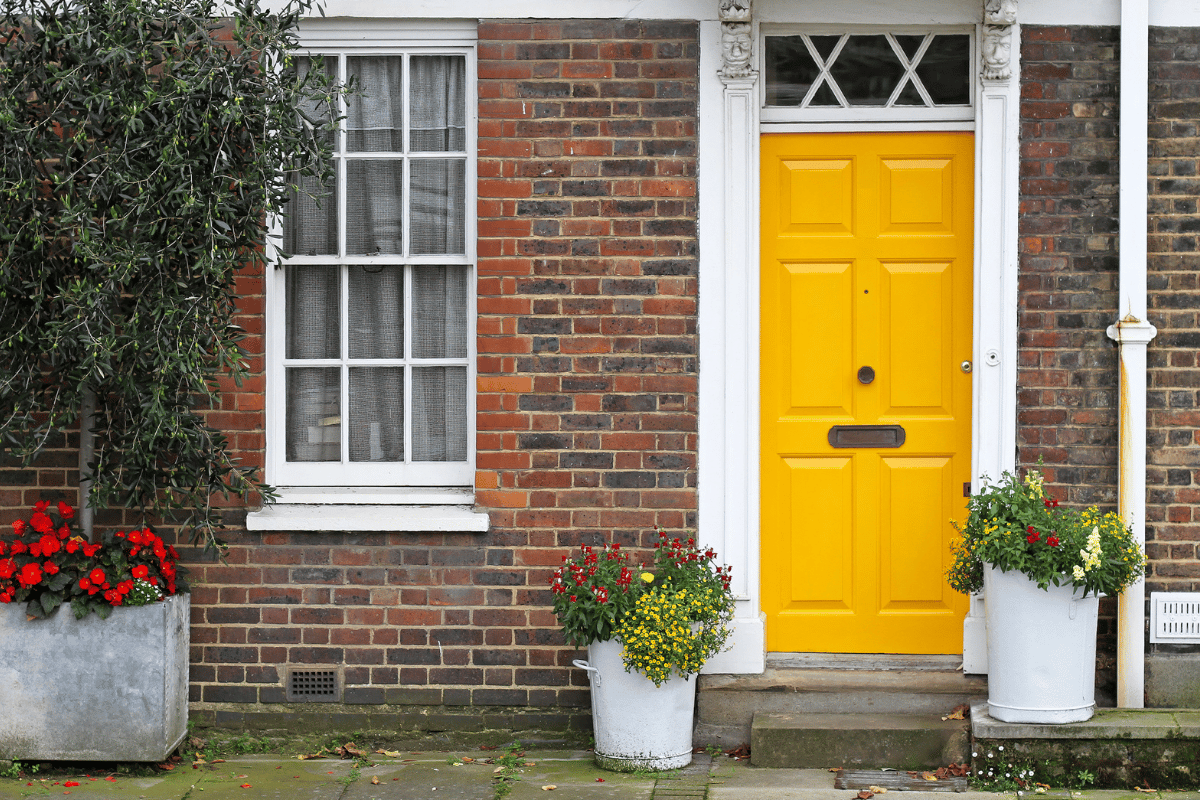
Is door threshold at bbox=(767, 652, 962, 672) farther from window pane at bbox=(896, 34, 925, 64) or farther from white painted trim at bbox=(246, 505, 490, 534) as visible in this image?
window pane at bbox=(896, 34, 925, 64)

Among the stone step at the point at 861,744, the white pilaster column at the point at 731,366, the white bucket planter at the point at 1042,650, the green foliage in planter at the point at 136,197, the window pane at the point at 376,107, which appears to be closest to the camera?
the green foliage in planter at the point at 136,197

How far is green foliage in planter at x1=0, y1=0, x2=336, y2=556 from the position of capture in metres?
4.55

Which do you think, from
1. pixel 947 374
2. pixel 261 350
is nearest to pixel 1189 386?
pixel 947 374

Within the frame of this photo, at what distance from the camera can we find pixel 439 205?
17.9ft

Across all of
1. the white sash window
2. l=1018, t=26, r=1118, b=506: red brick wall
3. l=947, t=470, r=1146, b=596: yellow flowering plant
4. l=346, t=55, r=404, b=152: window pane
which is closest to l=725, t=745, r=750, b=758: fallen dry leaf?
l=947, t=470, r=1146, b=596: yellow flowering plant

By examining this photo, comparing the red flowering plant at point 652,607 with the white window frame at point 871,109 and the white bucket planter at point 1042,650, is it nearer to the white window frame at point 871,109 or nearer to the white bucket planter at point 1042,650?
the white bucket planter at point 1042,650

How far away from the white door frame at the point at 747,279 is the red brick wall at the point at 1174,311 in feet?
2.05

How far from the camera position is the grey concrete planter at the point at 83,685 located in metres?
4.87

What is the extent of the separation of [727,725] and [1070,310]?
2.39 m

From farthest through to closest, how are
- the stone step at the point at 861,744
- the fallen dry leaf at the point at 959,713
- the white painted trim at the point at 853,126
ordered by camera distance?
the white painted trim at the point at 853,126 → the fallen dry leaf at the point at 959,713 → the stone step at the point at 861,744

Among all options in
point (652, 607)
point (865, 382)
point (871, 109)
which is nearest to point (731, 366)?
point (865, 382)

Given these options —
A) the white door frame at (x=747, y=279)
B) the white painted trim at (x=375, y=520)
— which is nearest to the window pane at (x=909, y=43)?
the white door frame at (x=747, y=279)

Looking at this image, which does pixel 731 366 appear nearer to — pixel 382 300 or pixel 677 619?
pixel 677 619

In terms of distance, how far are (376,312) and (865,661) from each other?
2.80 metres
